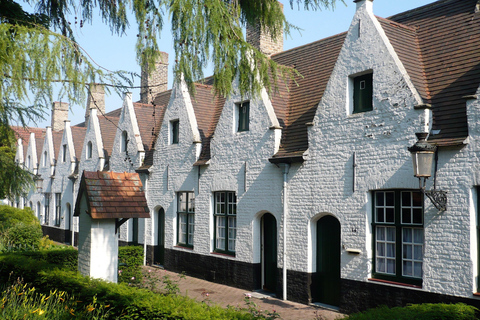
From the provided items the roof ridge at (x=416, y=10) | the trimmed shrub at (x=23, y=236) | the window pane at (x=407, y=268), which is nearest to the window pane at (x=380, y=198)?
the window pane at (x=407, y=268)

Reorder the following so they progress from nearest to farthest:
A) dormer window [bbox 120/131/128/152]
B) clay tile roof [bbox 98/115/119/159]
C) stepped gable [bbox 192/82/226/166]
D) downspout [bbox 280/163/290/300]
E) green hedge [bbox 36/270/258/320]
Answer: green hedge [bbox 36/270/258/320] < downspout [bbox 280/163/290/300] < stepped gable [bbox 192/82/226/166] < dormer window [bbox 120/131/128/152] < clay tile roof [bbox 98/115/119/159]

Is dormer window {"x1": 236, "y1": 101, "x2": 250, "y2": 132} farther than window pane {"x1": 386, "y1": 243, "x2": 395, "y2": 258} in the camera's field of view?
Yes

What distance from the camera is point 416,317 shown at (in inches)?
262

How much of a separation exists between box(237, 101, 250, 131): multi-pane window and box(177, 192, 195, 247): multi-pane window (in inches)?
140

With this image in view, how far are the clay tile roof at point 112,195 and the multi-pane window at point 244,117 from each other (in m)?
5.09

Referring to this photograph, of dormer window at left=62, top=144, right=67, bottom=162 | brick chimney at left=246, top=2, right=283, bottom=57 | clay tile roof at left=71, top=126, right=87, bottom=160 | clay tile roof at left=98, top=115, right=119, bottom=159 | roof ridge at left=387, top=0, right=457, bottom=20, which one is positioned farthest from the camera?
dormer window at left=62, top=144, right=67, bottom=162

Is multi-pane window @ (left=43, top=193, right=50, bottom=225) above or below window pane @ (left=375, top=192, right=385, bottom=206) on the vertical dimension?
below

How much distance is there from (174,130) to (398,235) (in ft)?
35.3

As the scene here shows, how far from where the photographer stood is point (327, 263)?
12.6m

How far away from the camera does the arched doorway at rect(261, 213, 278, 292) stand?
14172 millimetres

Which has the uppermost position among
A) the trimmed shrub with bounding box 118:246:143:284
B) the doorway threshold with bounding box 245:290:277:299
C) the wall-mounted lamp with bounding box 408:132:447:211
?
the wall-mounted lamp with bounding box 408:132:447:211

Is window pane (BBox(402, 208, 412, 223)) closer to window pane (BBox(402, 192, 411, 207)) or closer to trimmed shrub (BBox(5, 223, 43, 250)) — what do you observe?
window pane (BBox(402, 192, 411, 207))

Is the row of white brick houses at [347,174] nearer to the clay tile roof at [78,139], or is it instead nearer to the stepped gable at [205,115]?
the stepped gable at [205,115]

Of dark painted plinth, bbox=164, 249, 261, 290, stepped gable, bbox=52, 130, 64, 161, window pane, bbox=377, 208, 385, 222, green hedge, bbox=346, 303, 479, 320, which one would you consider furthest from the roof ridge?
stepped gable, bbox=52, 130, 64, 161
